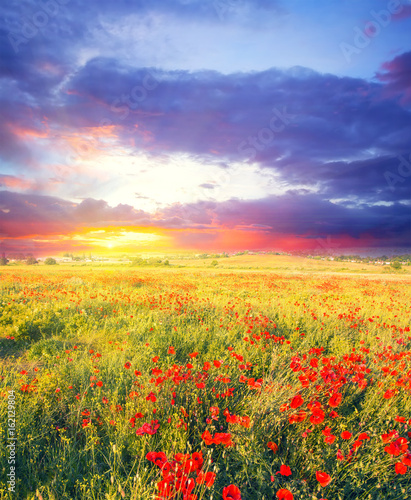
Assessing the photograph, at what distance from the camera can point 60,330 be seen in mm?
6301

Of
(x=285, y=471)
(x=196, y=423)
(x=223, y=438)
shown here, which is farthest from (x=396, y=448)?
(x=196, y=423)

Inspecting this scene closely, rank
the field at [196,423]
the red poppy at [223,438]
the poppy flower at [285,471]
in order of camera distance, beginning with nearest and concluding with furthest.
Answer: the poppy flower at [285,471] < the red poppy at [223,438] < the field at [196,423]

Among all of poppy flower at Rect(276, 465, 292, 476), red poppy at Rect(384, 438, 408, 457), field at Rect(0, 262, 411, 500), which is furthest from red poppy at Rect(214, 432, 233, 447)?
red poppy at Rect(384, 438, 408, 457)

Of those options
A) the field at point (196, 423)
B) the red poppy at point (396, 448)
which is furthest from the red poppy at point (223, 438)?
the red poppy at point (396, 448)

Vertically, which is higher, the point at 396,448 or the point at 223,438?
the point at 223,438

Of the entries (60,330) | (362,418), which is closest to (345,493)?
(362,418)

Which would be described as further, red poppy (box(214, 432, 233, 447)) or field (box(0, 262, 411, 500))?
field (box(0, 262, 411, 500))

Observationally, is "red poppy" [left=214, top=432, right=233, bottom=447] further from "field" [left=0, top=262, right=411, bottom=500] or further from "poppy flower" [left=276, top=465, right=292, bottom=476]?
"poppy flower" [left=276, top=465, right=292, bottom=476]

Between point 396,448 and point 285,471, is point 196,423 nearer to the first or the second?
point 285,471

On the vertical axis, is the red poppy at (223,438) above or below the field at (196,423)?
above

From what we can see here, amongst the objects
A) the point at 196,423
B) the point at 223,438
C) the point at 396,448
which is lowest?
the point at 196,423

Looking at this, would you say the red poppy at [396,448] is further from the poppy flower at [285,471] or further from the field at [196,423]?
the poppy flower at [285,471]

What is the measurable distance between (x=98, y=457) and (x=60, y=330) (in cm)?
458

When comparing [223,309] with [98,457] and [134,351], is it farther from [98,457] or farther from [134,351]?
[98,457]
